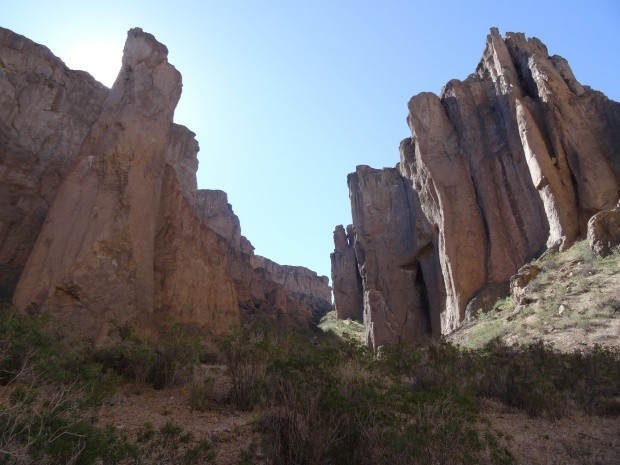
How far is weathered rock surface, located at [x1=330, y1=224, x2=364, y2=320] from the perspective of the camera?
5194cm

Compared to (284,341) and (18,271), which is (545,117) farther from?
(18,271)

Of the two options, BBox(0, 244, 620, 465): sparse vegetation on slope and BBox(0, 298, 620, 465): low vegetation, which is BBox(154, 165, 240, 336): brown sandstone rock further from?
BBox(0, 298, 620, 465): low vegetation

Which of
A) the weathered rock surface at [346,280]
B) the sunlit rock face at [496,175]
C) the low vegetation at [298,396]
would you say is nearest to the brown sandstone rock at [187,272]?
the low vegetation at [298,396]

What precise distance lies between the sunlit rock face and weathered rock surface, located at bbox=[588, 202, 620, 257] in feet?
9.70

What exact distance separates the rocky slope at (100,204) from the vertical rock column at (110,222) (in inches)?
1.9

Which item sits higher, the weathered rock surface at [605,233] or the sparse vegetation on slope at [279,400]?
the weathered rock surface at [605,233]

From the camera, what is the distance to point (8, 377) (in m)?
8.12

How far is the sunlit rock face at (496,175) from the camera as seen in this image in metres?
24.0

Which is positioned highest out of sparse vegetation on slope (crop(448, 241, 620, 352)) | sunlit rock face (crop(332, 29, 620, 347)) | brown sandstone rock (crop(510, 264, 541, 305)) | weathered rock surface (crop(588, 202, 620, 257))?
sunlit rock face (crop(332, 29, 620, 347))

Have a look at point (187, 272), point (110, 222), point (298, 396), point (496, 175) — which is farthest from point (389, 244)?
point (298, 396)

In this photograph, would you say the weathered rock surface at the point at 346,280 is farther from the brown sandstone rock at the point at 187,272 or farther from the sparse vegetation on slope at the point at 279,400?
the sparse vegetation on slope at the point at 279,400

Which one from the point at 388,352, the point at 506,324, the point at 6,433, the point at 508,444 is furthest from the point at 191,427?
the point at 506,324

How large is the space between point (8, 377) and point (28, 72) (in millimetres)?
26027

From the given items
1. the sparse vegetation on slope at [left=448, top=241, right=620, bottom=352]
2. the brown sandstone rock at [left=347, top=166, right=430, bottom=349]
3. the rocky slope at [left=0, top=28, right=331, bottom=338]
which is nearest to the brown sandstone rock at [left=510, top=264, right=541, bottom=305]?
the sparse vegetation on slope at [left=448, top=241, right=620, bottom=352]
